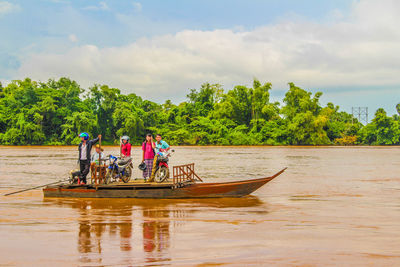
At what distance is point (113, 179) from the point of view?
37.3 ft

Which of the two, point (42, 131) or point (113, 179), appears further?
point (42, 131)

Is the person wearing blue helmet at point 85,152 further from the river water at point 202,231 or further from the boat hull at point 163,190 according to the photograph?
the river water at point 202,231

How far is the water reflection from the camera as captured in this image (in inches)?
236

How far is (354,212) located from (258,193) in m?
3.62

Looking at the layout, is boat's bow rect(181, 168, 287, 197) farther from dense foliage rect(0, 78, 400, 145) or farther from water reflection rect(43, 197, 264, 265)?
dense foliage rect(0, 78, 400, 145)

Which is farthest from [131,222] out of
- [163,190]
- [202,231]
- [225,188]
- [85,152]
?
[85,152]

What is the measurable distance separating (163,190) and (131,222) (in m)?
2.53

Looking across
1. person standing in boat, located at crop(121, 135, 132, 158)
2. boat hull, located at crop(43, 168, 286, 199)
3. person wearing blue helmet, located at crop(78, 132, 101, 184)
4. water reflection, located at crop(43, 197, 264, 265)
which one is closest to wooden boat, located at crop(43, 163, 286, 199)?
boat hull, located at crop(43, 168, 286, 199)

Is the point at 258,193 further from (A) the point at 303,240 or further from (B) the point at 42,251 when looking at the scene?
(B) the point at 42,251

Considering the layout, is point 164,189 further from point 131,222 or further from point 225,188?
point 131,222

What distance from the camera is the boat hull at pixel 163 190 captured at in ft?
34.4

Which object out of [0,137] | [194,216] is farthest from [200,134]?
[194,216]

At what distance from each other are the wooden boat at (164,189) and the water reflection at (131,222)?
167 millimetres

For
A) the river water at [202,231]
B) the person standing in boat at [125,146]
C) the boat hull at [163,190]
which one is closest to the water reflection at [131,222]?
the river water at [202,231]
